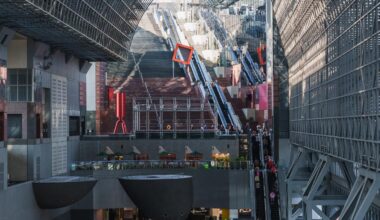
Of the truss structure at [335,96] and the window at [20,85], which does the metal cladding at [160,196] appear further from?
the window at [20,85]

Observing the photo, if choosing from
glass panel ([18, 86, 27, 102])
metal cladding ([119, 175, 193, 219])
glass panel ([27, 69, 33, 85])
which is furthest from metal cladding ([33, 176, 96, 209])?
glass panel ([27, 69, 33, 85])

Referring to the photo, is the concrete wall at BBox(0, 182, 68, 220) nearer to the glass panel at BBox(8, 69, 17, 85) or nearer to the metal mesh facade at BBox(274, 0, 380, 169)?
the glass panel at BBox(8, 69, 17, 85)

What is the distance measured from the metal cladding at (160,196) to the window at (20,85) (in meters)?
8.88

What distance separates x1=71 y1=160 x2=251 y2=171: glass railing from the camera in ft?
181

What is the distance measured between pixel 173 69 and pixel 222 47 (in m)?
15.3

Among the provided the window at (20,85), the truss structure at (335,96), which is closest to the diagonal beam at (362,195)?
the truss structure at (335,96)

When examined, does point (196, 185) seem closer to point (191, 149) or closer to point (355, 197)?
point (191, 149)

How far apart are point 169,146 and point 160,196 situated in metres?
12.6

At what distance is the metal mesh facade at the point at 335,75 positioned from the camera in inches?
1123

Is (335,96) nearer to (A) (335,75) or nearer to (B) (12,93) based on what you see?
(A) (335,75)

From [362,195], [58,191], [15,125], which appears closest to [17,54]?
[15,125]

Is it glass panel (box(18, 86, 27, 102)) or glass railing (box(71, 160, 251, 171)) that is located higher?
glass panel (box(18, 86, 27, 102))

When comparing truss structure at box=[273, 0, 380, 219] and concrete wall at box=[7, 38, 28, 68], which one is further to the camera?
concrete wall at box=[7, 38, 28, 68]

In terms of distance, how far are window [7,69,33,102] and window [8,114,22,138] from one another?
1.02 meters
